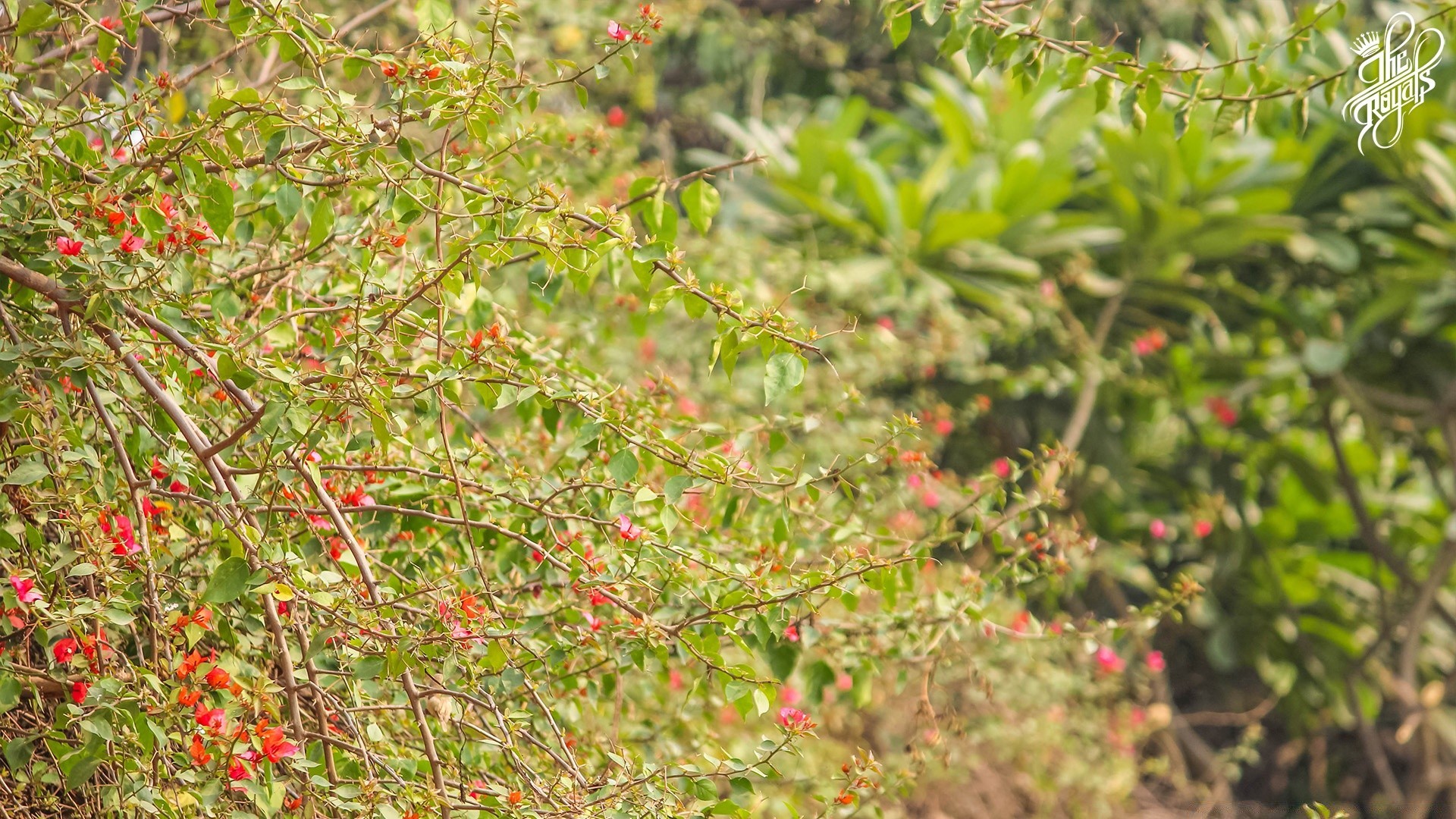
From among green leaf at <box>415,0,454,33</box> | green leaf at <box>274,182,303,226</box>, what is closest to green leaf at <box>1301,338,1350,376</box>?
green leaf at <box>415,0,454,33</box>

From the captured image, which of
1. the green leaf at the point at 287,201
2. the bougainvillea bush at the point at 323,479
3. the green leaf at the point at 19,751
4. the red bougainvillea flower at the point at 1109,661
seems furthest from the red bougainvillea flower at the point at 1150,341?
the green leaf at the point at 19,751

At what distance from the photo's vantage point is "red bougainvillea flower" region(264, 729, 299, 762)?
3.40ft

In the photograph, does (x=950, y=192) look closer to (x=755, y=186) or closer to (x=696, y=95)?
(x=755, y=186)

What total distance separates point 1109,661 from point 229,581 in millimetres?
2289

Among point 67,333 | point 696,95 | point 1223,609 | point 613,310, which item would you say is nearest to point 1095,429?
point 1223,609

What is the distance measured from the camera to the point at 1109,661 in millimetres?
2809

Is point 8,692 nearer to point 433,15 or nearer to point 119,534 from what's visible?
point 119,534

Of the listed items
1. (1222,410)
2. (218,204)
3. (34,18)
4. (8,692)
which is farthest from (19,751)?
(1222,410)

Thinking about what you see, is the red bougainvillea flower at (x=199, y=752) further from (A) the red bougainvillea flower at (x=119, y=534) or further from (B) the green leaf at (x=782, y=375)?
(B) the green leaf at (x=782, y=375)

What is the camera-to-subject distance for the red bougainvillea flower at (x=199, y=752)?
1021 millimetres

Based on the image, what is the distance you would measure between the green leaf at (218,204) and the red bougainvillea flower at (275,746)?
0.51 metres

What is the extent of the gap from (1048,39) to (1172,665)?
3.20 meters

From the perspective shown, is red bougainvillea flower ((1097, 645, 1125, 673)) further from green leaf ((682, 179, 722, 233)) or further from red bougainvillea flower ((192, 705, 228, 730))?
red bougainvillea flower ((192, 705, 228, 730))

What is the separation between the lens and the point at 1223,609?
12.5 ft
